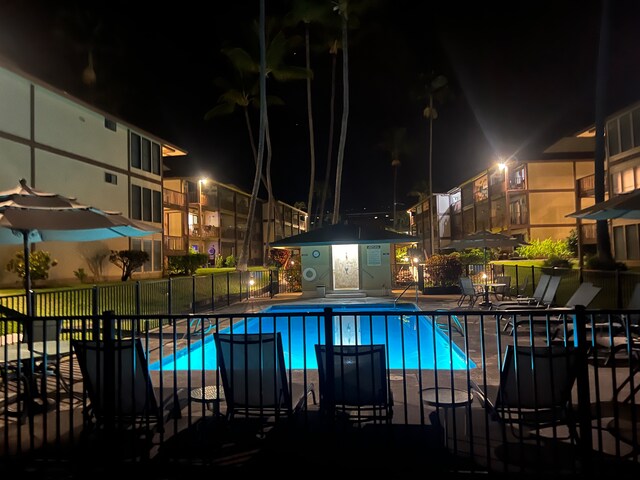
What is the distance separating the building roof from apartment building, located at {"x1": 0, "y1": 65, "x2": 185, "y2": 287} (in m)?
8.60

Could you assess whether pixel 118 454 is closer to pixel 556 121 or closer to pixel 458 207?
pixel 556 121

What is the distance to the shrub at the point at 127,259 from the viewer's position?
842 inches

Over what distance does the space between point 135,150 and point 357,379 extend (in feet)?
75.0

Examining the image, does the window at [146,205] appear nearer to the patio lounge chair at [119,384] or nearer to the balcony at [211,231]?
the balcony at [211,231]

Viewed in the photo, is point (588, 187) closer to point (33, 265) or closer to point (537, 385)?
point (537, 385)

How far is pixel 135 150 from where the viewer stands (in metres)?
23.7

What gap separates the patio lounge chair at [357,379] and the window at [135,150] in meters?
22.3

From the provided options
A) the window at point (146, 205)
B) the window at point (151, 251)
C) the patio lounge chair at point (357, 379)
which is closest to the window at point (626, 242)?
the patio lounge chair at point (357, 379)

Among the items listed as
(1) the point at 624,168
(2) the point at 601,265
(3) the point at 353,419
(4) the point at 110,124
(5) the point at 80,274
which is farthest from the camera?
(4) the point at 110,124

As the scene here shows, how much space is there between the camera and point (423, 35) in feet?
98.8

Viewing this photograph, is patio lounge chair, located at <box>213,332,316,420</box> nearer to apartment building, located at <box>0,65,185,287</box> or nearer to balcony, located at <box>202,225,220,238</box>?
apartment building, located at <box>0,65,185,287</box>

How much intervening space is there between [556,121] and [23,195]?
111 ft

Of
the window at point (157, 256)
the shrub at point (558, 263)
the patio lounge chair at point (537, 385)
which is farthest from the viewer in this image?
the window at point (157, 256)

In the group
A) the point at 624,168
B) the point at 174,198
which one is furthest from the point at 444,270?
the point at 174,198
